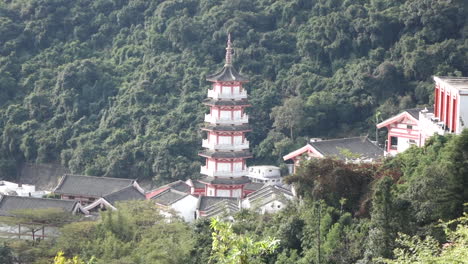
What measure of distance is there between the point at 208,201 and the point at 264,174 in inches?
293

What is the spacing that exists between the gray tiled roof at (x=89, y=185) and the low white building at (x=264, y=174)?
502cm

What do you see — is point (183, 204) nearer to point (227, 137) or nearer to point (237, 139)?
point (227, 137)

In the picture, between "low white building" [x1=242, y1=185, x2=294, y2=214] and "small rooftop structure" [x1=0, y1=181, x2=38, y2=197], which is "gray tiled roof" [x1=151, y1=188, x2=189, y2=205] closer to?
"low white building" [x1=242, y1=185, x2=294, y2=214]

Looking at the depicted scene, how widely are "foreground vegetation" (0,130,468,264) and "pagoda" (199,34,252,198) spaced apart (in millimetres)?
5357

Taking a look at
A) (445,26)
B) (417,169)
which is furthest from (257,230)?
(445,26)

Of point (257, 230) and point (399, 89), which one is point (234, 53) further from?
point (257, 230)

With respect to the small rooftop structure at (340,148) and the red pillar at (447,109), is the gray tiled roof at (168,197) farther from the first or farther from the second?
the red pillar at (447,109)

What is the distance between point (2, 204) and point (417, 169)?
724 inches

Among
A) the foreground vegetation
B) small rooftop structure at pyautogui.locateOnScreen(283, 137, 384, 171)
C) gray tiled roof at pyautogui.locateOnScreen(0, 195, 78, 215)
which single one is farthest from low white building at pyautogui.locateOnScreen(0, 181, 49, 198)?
small rooftop structure at pyautogui.locateOnScreen(283, 137, 384, 171)

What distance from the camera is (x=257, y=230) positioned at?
32125 mm

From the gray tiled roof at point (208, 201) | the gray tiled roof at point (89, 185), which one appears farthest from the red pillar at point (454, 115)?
the gray tiled roof at point (89, 185)

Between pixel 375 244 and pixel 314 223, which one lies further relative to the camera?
pixel 314 223

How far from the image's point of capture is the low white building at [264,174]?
1828 inches

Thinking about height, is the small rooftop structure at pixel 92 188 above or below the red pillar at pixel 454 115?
below
